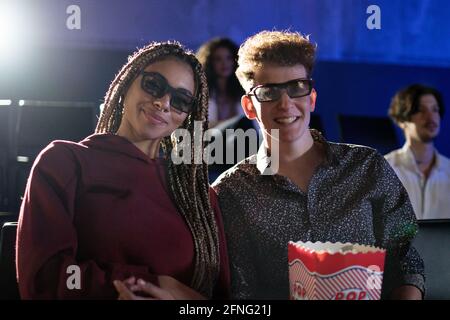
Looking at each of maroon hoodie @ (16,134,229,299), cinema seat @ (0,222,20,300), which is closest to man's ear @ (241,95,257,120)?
maroon hoodie @ (16,134,229,299)

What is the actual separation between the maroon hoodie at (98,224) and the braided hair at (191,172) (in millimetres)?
13

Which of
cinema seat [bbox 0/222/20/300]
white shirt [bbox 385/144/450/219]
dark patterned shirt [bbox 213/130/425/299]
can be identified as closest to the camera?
cinema seat [bbox 0/222/20/300]

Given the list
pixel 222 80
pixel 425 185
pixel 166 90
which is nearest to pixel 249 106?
pixel 166 90

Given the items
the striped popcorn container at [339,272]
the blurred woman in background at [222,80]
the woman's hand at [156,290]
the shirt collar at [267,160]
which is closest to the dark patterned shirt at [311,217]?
the shirt collar at [267,160]

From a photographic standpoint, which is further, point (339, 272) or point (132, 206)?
point (132, 206)

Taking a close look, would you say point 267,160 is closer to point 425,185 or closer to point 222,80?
point 222,80

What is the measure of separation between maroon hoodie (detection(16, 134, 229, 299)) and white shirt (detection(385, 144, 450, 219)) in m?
1.90

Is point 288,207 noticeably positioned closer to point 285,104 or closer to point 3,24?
point 285,104

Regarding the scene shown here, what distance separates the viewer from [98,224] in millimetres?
956

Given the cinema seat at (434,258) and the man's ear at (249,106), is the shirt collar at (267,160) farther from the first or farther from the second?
the cinema seat at (434,258)

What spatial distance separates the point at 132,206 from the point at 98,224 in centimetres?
6

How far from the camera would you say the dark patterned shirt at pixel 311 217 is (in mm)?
1146

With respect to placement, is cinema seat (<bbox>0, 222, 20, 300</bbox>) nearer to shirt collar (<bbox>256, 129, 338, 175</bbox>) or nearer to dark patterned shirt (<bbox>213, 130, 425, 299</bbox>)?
dark patterned shirt (<bbox>213, 130, 425, 299</bbox>)

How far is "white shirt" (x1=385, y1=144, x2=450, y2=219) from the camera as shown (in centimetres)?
282
